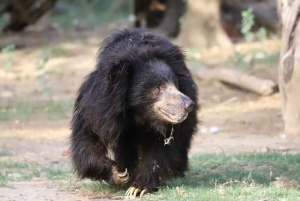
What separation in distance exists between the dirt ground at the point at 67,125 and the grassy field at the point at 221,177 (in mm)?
215

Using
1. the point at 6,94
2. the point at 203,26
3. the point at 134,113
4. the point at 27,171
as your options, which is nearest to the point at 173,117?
the point at 134,113

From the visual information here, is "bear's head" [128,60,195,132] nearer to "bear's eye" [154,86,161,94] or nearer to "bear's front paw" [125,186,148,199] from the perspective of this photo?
"bear's eye" [154,86,161,94]

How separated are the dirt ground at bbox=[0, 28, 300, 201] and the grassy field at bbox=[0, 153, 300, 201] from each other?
0.70 ft

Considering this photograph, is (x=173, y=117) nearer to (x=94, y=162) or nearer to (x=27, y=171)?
(x=94, y=162)

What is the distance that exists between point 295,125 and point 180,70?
2.71m

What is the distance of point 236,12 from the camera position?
13625mm

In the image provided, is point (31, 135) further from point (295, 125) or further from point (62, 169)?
point (295, 125)

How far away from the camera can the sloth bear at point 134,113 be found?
12.9 ft

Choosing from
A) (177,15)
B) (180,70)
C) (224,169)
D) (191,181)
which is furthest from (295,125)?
(177,15)

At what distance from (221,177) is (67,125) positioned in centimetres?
348

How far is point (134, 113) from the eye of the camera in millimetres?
4059

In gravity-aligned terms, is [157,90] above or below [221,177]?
above

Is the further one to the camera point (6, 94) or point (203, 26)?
point (203, 26)

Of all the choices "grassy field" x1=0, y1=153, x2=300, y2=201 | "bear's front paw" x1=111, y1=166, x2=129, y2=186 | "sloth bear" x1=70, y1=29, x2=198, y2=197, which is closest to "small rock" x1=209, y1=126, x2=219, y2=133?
"grassy field" x1=0, y1=153, x2=300, y2=201
